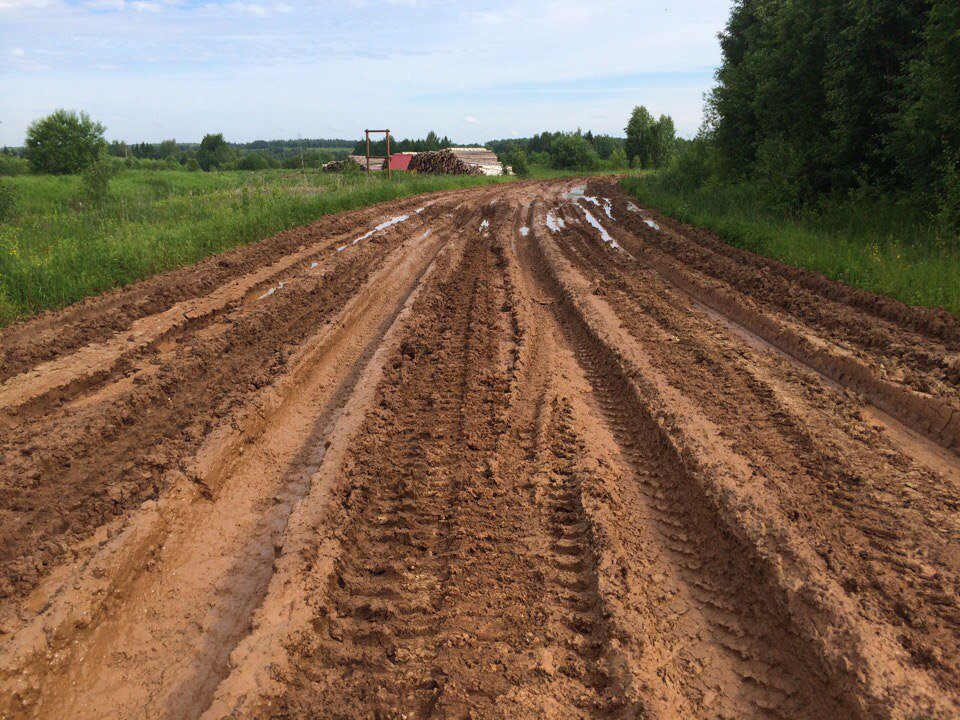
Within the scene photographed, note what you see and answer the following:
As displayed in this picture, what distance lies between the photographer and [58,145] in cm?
4719

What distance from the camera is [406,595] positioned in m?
2.99

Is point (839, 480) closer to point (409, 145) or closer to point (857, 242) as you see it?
point (857, 242)

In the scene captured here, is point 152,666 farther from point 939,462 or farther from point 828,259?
point 828,259

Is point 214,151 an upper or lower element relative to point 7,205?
upper

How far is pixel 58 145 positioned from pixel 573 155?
1764 inches

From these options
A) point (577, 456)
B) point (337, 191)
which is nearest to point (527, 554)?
point (577, 456)

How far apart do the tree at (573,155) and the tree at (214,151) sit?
54.6 m

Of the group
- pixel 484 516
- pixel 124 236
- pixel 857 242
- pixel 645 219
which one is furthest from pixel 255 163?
pixel 484 516

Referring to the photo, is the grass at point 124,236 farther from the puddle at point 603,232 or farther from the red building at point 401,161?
the red building at point 401,161

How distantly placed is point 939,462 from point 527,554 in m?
3.17

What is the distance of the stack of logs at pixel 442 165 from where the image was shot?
38062 millimetres

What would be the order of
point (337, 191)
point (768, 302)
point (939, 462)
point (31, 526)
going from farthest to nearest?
point (337, 191) < point (768, 302) < point (939, 462) < point (31, 526)

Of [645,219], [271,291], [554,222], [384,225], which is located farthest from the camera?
[554,222]

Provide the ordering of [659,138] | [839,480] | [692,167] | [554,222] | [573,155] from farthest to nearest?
[659,138]
[573,155]
[692,167]
[554,222]
[839,480]
